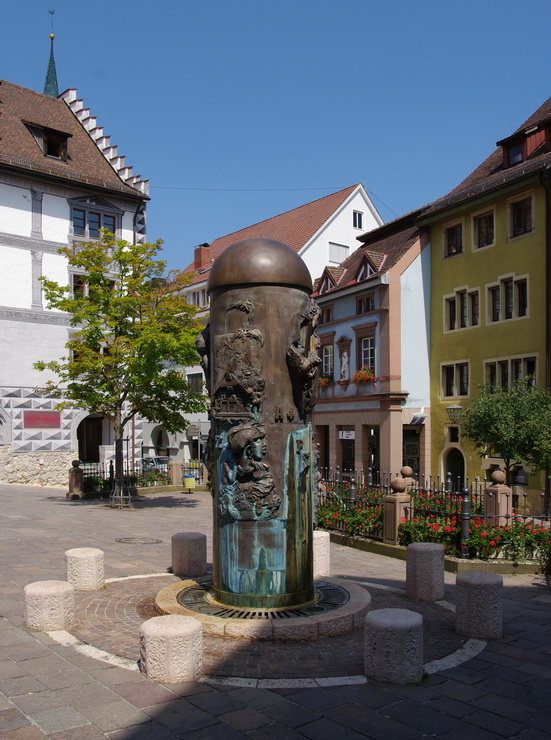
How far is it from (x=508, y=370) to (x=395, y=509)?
45.5 feet

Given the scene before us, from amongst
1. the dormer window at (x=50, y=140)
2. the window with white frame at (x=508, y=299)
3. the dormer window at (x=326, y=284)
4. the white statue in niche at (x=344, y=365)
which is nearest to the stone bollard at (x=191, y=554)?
the window with white frame at (x=508, y=299)

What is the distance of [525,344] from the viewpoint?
958 inches

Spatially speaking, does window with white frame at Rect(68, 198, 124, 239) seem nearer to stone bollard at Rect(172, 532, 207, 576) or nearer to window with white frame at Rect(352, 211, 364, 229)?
window with white frame at Rect(352, 211, 364, 229)

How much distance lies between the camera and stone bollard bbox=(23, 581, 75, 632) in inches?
296

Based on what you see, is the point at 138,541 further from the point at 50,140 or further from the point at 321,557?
the point at 50,140

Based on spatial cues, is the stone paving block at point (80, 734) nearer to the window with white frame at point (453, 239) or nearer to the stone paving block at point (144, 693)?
the stone paving block at point (144, 693)

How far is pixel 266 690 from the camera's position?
19.3ft

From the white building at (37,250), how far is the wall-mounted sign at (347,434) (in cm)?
1186

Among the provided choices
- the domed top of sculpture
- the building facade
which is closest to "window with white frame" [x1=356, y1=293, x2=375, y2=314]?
the building facade

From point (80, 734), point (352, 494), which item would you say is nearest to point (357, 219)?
point (352, 494)

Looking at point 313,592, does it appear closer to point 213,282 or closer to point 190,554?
point 190,554

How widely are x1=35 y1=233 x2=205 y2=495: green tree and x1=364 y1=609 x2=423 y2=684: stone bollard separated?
1440 cm

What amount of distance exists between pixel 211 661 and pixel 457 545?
261 inches

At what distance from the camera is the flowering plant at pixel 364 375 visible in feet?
100.0
